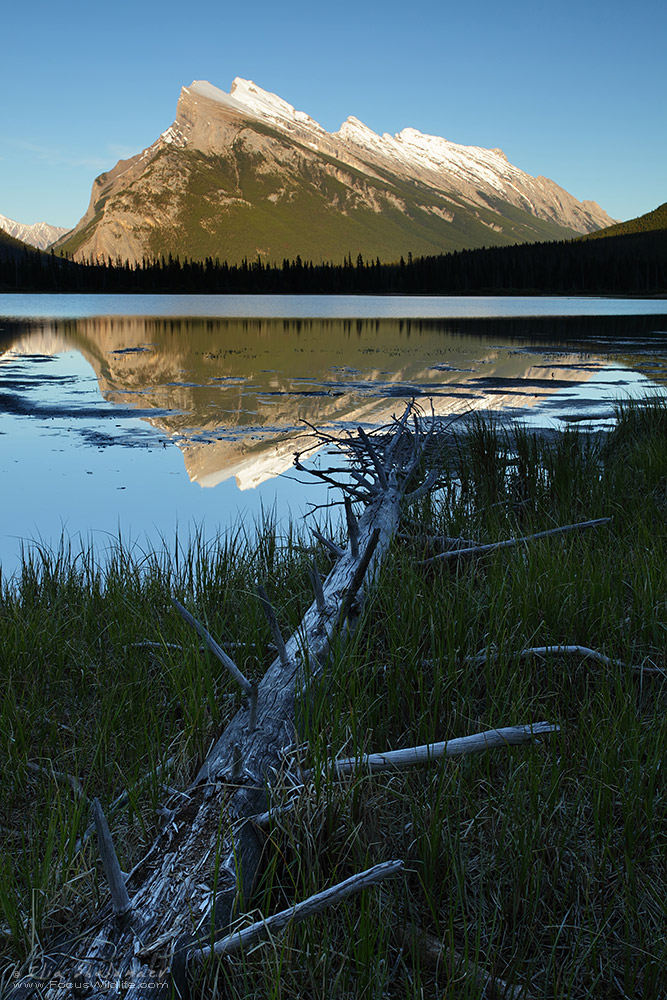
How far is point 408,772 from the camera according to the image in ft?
8.59

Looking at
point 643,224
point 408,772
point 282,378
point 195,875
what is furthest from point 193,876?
point 643,224

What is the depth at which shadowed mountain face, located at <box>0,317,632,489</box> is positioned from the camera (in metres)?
10.6

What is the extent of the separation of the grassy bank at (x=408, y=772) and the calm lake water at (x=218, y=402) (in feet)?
6.39

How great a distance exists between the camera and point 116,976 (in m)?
1.75

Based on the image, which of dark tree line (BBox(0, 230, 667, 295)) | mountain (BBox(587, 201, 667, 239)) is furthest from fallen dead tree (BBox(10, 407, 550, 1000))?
mountain (BBox(587, 201, 667, 239))

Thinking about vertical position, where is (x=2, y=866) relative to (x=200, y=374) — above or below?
below

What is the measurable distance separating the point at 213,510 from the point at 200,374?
1071 cm

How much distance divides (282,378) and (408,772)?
14.6 meters

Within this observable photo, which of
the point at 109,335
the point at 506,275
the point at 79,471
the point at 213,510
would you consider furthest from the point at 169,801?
the point at 506,275

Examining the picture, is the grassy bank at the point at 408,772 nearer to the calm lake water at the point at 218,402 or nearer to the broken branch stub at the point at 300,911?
the broken branch stub at the point at 300,911

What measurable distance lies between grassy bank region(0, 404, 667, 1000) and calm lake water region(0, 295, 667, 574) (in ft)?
6.39

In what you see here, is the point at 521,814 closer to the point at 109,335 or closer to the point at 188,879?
the point at 188,879

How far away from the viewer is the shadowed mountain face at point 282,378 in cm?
1059

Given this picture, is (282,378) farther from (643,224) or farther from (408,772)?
(643,224)
